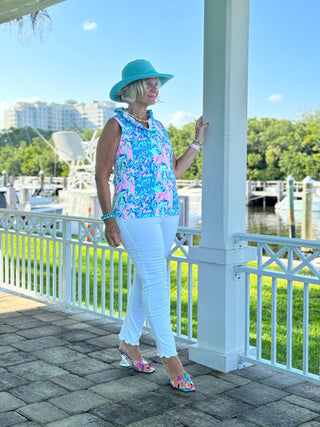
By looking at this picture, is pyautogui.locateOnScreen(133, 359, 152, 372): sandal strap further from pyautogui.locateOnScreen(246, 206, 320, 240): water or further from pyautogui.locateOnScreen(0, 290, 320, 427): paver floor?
pyautogui.locateOnScreen(246, 206, 320, 240): water

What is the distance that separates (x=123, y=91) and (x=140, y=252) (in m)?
0.81

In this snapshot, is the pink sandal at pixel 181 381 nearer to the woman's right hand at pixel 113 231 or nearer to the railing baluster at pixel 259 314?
the railing baluster at pixel 259 314

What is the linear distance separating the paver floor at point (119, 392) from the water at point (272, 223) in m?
15.9

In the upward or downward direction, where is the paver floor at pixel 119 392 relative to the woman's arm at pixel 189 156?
downward

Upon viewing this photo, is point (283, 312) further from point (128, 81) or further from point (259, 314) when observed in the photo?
point (128, 81)

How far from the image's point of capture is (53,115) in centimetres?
5394

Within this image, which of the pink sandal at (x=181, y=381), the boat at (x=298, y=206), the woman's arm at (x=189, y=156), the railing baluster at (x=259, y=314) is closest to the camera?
the pink sandal at (x=181, y=381)

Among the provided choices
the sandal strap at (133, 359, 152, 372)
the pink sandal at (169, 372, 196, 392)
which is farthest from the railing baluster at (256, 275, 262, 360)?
the sandal strap at (133, 359, 152, 372)

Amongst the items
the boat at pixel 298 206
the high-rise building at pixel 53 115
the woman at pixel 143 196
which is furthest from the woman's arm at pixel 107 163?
the high-rise building at pixel 53 115

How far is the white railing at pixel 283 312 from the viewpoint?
2.71 m

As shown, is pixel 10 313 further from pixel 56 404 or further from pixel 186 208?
pixel 186 208

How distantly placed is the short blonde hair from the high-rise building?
47.3 m

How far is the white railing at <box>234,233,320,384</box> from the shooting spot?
2711 mm

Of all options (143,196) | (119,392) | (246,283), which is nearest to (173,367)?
(119,392)
